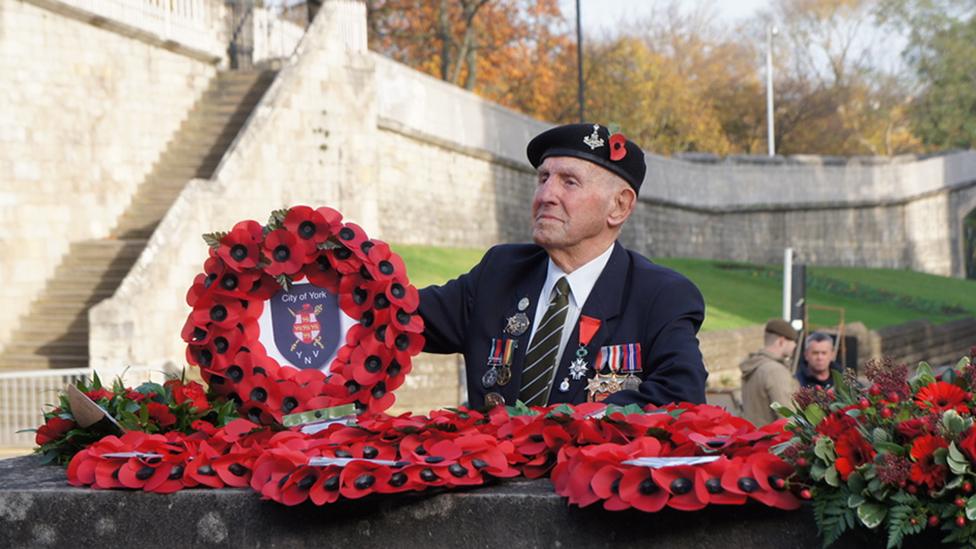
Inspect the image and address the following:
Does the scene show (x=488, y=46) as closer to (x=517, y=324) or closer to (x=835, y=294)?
(x=835, y=294)

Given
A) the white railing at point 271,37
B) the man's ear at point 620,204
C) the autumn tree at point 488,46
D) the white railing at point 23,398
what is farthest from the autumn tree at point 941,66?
the man's ear at point 620,204

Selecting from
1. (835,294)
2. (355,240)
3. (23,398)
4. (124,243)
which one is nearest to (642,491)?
(355,240)

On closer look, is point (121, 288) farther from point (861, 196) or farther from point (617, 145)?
point (861, 196)

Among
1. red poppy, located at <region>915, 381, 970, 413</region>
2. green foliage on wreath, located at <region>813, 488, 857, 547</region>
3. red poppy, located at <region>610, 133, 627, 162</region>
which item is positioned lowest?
green foliage on wreath, located at <region>813, 488, 857, 547</region>

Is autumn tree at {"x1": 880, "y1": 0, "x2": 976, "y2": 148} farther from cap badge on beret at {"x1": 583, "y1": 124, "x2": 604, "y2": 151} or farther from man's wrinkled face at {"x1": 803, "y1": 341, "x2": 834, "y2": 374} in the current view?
cap badge on beret at {"x1": 583, "y1": 124, "x2": 604, "y2": 151}

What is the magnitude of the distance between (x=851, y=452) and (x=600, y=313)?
1250mm

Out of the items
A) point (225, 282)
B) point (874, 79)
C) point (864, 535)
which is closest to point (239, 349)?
point (225, 282)

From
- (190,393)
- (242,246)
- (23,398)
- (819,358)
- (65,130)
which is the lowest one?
(23,398)

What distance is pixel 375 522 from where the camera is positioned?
3250 mm

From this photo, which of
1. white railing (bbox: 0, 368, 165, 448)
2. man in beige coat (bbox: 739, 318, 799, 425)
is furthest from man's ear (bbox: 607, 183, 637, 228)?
white railing (bbox: 0, 368, 165, 448)

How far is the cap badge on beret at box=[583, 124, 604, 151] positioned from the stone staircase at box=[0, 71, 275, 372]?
15.3 metres

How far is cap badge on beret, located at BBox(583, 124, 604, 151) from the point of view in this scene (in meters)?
4.13

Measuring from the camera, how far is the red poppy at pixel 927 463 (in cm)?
277

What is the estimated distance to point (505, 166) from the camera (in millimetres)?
33688
